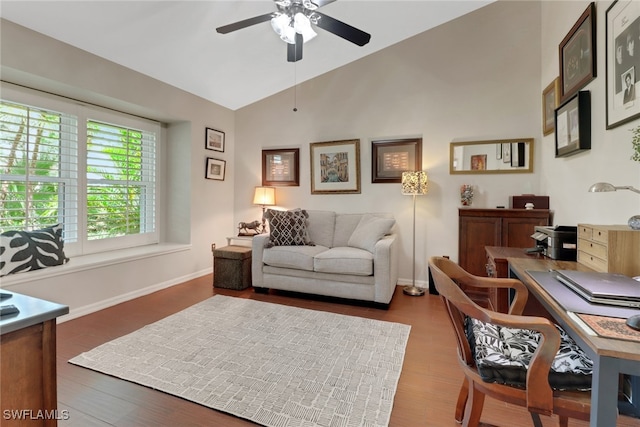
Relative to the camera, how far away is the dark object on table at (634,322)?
2.90 ft

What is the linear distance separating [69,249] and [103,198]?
65 centimetres

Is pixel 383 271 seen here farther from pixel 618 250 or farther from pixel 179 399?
pixel 179 399

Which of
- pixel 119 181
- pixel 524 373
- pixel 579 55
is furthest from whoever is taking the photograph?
pixel 119 181

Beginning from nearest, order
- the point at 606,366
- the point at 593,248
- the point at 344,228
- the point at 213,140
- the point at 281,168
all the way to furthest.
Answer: the point at 606,366, the point at 593,248, the point at 344,228, the point at 213,140, the point at 281,168

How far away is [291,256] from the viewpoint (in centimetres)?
325

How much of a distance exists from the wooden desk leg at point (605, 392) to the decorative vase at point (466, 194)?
2811 millimetres

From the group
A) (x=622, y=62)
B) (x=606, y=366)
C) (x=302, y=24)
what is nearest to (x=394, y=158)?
(x=302, y=24)

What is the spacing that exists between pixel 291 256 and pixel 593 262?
2.48 m

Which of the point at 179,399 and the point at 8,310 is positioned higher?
the point at 8,310

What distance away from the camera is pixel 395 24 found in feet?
11.0

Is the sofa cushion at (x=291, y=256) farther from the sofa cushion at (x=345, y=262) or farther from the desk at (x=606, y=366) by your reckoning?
the desk at (x=606, y=366)

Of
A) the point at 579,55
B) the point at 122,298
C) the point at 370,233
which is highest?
the point at 579,55

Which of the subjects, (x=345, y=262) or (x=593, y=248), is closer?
(x=593, y=248)

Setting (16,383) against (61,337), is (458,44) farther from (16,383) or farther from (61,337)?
(61,337)
